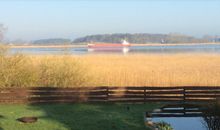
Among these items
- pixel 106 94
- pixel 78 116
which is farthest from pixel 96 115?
pixel 106 94

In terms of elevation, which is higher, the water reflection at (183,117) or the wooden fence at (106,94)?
the wooden fence at (106,94)

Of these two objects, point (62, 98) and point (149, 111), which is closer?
point (149, 111)

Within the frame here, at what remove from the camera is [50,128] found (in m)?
14.3

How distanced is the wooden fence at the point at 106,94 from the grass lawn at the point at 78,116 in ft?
1.86

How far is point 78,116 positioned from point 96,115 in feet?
2.27

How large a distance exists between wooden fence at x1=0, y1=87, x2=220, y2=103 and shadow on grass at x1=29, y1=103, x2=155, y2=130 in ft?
1.91

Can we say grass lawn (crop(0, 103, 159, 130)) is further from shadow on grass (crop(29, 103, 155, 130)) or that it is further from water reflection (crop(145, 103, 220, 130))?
water reflection (crop(145, 103, 220, 130))

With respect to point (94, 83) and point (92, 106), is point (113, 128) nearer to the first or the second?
point (92, 106)

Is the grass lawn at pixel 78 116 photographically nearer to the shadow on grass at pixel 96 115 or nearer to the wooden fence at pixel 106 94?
the shadow on grass at pixel 96 115

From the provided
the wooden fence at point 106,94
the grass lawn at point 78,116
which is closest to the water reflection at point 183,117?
the grass lawn at point 78,116

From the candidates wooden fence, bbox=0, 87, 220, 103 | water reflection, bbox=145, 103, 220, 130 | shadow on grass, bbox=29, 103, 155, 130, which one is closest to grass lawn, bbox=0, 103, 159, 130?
shadow on grass, bbox=29, 103, 155, 130

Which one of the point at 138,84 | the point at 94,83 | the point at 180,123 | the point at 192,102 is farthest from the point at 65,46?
the point at 180,123

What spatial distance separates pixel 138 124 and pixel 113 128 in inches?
42.0

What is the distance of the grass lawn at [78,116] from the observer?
1460cm
